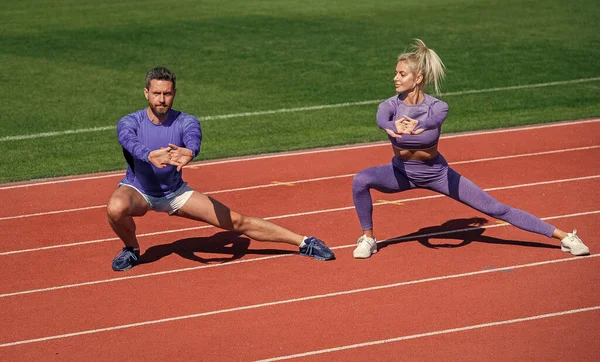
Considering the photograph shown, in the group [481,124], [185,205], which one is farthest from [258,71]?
[185,205]

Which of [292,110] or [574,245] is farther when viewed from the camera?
[292,110]

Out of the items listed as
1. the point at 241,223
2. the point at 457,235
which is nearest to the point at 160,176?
the point at 241,223

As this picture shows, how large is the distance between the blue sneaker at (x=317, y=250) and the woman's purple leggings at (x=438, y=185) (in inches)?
21.7

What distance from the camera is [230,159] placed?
13.2m

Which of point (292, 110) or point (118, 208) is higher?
point (118, 208)

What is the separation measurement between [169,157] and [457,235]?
3.06 meters

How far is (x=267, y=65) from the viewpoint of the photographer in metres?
19.5

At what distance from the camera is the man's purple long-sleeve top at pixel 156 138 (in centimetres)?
861

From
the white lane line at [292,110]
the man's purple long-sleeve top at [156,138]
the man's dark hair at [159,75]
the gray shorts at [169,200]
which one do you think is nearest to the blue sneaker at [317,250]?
the gray shorts at [169,200]

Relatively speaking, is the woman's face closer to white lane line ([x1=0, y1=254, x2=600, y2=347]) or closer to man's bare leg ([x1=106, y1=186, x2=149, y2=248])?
white lane line ([x1=0, y1=254, x2=600, y2=347])

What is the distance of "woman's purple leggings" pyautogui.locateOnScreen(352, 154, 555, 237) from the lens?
28.8 feet

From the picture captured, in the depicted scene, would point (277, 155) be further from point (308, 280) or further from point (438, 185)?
point (308, 280)

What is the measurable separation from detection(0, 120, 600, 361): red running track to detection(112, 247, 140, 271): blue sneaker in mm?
114

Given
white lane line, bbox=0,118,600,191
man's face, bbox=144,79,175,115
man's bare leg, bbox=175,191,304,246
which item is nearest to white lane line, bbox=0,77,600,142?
white lane line, bbox=0,118,600,191
